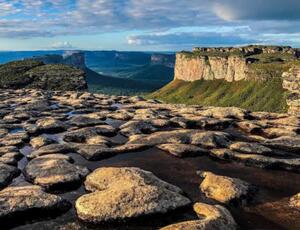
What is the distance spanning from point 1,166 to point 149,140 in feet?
54.2

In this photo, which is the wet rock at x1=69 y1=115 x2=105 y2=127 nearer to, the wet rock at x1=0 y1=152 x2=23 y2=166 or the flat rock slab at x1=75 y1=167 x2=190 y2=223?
the wet rock at x1=0 y1=152 x2=23 y2=166

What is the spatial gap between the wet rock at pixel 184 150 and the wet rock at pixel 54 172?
1026 cm

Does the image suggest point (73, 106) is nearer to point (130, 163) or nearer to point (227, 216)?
point (130, 163)

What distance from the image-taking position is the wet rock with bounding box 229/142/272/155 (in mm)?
42531

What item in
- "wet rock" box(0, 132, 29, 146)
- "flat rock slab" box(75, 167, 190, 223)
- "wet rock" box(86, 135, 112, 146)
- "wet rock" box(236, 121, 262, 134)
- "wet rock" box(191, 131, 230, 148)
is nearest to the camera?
"flat rock slab" box(75, 167, 190, 223)

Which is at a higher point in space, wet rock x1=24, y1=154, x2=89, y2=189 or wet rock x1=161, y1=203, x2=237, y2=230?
wet rock x1=161, y1=203, x2=237, y2=230

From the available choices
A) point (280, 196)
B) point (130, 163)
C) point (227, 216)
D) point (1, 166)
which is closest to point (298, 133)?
point (280, 196)

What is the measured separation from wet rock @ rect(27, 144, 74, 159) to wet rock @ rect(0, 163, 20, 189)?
4185 mm

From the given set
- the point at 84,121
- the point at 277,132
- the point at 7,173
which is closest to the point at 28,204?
the point at 7,173

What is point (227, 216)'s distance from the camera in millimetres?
27375

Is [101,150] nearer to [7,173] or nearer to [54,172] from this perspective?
[54,172]

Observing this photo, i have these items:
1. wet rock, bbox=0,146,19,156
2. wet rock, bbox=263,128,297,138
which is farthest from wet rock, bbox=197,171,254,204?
wet rock, bbox=0,146,19,156

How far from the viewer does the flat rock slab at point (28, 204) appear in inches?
1111

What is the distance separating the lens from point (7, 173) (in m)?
36.5
